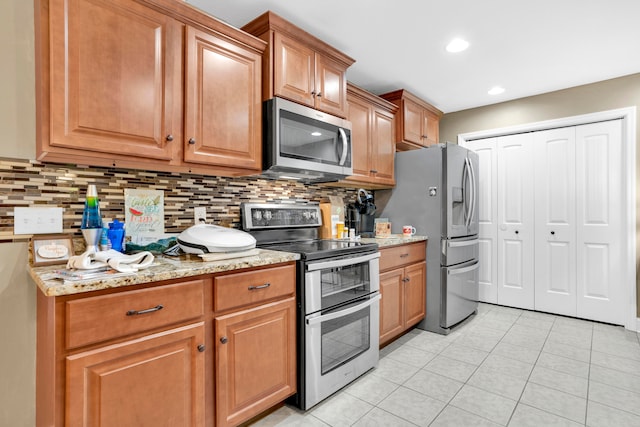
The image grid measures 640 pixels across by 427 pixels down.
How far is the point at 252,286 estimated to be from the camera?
1.59 m

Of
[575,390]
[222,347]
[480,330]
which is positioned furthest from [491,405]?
[222,347]

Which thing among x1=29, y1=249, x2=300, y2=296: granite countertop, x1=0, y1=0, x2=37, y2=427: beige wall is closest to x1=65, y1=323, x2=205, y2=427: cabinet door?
x1=29, y1=249, x2=300, y2=296: granite countertop

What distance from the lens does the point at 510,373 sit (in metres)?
2.25

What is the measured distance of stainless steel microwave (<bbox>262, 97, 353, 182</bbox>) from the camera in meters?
2.00

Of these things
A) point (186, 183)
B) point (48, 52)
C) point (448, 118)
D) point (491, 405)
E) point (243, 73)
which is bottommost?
point (491, 405)

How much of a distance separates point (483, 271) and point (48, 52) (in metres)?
4.29

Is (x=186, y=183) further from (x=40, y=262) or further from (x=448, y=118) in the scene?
(x=448, y=118)

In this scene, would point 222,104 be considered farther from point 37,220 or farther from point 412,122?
point 412,122

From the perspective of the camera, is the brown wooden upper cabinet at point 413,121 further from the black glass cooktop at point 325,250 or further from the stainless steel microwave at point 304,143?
the black glass cooktop at point 325,250

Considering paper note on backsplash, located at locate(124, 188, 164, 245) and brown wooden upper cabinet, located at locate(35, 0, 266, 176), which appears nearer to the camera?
brown wooden upper cabinet, located at locate(35, 0, 266, 176)

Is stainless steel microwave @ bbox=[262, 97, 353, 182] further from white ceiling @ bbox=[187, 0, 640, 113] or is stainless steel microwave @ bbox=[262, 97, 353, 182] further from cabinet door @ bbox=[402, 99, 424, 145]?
Result: cabinet door @ bbox=[402, 99, 424, 145]

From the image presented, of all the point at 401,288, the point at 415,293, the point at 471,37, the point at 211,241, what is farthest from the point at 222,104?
the point at 415,293

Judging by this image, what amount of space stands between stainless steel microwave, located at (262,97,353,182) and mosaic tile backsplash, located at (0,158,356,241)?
316 mm

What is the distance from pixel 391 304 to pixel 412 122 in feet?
6.41
